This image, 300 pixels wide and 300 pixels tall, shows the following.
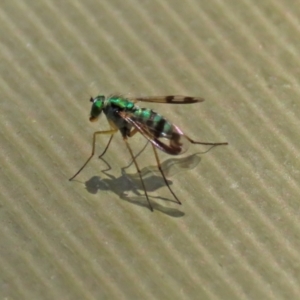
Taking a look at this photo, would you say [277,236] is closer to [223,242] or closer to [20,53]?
[223,242]

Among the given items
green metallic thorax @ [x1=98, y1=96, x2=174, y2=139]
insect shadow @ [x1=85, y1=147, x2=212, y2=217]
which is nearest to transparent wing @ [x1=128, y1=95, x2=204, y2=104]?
green metallic thorax @ [x1=98, y1=96, x2=174, y2=139]

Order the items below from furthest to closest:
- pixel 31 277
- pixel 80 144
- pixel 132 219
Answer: pixel 80 144, pixel 132 219, pixel 31 277

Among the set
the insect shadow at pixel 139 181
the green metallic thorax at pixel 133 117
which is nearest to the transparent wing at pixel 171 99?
the green metallic thorax at pixel 133 117

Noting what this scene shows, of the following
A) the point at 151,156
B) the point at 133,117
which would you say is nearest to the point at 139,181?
the point at 151,156

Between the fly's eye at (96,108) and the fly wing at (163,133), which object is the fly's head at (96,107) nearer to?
the fly's eye at (96,108)

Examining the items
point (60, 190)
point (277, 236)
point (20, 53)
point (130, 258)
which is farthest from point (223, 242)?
point (20, 53)

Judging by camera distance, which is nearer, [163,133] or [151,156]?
[163,133]

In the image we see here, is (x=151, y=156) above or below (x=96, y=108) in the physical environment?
below

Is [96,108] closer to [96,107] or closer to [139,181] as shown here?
[96,107]
